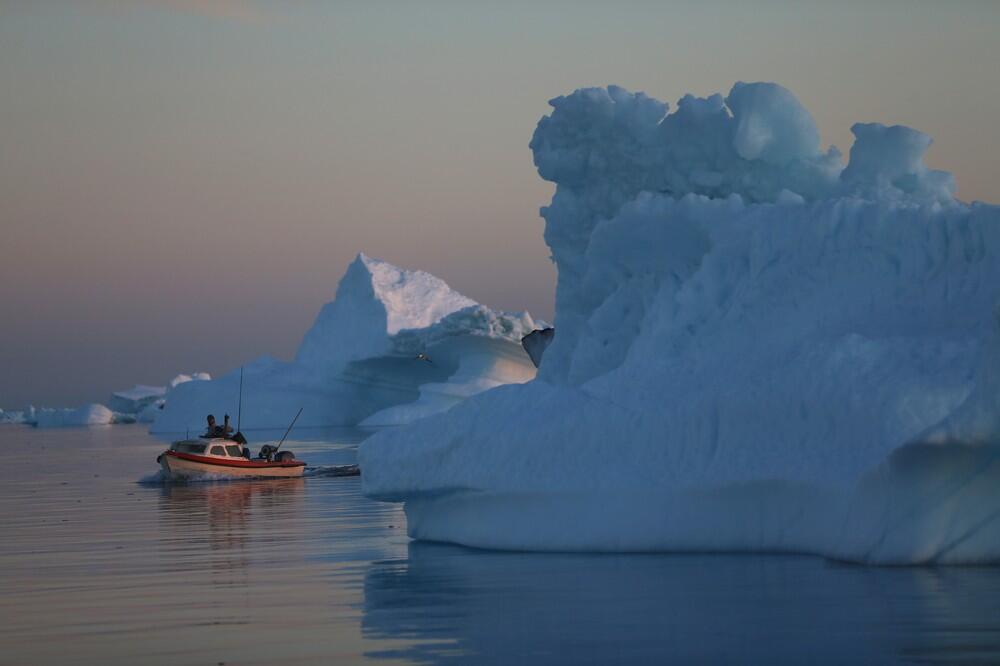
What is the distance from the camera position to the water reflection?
22.7ft

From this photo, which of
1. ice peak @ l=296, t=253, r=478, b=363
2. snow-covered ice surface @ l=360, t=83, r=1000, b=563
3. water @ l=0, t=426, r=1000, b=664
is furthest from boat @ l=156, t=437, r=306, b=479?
ice peak @ l=296, t=253, r=478, b=363

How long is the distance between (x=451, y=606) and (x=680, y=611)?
4.54 feet

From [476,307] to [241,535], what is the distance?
32.4 m

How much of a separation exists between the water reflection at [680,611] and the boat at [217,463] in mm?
13593

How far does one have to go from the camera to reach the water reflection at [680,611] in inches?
273

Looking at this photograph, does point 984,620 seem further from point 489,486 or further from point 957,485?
point 489,486

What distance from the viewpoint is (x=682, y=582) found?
9.09 metres

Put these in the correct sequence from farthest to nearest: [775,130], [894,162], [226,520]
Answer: [226,520]
[775,130]
[894,162]

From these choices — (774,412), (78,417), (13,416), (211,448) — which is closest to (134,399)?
(78,417)

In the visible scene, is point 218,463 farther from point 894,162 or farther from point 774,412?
point 774,412

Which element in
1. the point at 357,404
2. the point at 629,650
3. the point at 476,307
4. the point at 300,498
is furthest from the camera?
the point at 357,404

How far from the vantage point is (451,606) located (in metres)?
8.61

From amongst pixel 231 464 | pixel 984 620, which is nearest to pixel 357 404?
pixel 231 464

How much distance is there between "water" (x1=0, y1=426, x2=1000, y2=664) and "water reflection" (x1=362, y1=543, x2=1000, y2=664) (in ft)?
0.06
